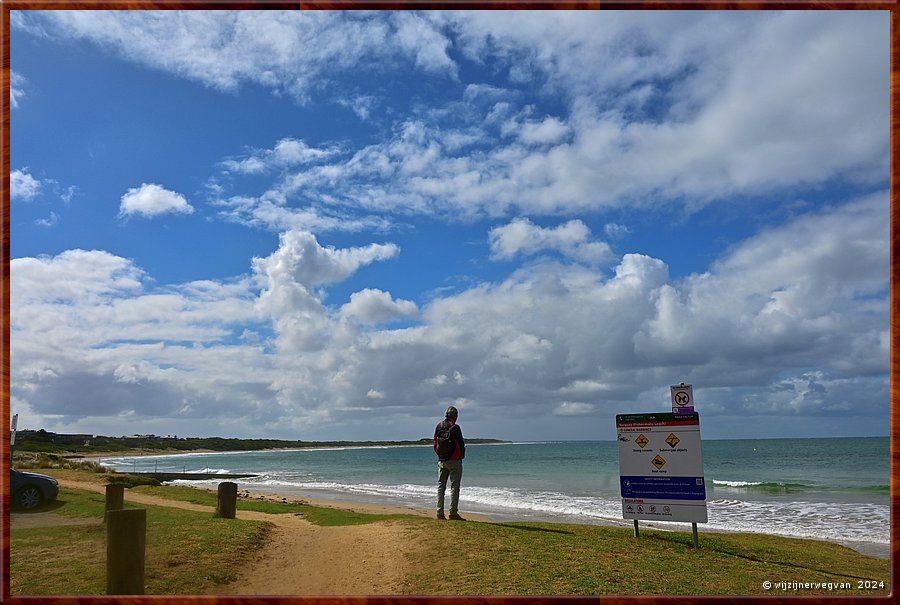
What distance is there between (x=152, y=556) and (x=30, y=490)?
722cm

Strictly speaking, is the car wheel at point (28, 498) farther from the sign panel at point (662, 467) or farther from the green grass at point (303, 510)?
the sign panel at point (662, 467)

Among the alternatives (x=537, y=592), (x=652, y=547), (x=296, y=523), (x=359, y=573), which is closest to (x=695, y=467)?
(x=652, y=547)

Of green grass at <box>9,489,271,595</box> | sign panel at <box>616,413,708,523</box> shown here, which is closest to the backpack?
sign panel at <box>616,413,708,523</box>

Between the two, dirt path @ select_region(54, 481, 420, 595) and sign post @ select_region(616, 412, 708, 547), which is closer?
dirt path @ select_region(54, 481, 420, 595)

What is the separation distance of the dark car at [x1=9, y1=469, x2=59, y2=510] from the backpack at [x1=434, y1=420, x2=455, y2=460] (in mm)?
8773

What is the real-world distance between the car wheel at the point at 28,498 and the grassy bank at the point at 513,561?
3926 mm

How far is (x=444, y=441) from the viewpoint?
449 inches

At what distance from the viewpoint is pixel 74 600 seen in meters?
4.49

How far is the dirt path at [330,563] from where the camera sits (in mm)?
7277

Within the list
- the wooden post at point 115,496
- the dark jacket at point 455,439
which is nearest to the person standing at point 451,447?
the dark jacket at point 455,439

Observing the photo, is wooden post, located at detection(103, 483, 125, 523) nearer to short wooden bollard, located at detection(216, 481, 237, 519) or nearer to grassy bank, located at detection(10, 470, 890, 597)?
grassy bank, located at detection(10, 470, 890, 597)

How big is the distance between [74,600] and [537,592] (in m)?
4.18

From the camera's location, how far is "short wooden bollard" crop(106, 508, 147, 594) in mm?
6219

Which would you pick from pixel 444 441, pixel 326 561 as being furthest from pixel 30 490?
pixel 444 441
